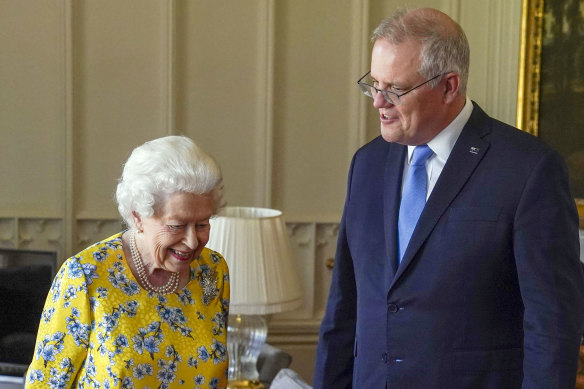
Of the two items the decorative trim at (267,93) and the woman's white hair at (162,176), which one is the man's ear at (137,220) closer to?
the woman's white hair at (162,176)

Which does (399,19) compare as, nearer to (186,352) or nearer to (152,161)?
(152,161)

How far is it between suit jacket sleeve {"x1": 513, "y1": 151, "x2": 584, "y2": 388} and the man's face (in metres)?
0.29

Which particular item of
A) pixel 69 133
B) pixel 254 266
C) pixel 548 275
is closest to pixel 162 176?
pixel 548 275

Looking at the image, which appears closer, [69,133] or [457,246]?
[457,246]

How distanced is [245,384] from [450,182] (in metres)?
1.77

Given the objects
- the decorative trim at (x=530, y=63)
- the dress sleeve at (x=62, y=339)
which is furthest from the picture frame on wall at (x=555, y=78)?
the dress sleeve at (x=62, y=339)

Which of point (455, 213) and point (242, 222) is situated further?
point (242, 222)

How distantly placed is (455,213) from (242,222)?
147 cm

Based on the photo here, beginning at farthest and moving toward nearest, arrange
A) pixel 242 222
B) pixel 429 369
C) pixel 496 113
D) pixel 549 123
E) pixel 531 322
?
pixel 496 113 → pixel 549 123 → pixel 242 222 → pixel 429 369 → pixel 531 322

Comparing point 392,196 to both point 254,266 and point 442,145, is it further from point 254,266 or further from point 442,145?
point 254,266

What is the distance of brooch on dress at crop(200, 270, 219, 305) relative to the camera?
2.40 meters

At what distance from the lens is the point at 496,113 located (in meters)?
4.83

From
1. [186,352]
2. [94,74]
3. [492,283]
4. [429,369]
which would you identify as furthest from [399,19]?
[94,74]

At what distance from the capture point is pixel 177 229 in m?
2.23
